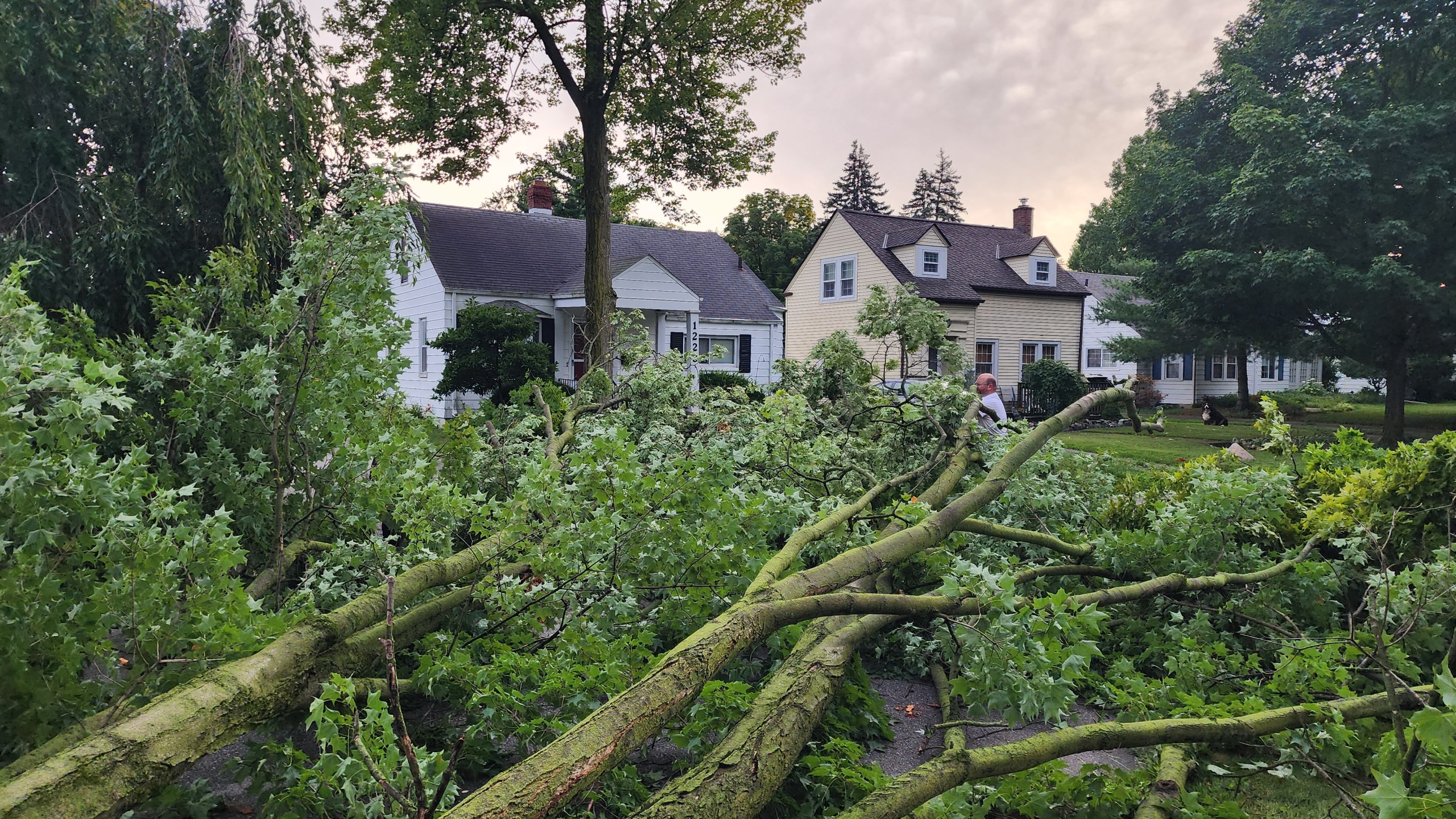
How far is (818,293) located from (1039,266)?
7.84m

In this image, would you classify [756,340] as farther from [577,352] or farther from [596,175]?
[596,175]

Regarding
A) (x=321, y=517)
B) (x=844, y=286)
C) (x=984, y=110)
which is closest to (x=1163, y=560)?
(x=321, y=517)

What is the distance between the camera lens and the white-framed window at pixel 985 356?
93.5 feet

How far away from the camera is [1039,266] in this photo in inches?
1172

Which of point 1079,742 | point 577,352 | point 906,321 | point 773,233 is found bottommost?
point 1079,742

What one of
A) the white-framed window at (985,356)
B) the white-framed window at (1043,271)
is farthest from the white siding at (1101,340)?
the white-framed window at (985,356)

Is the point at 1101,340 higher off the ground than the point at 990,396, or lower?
higher

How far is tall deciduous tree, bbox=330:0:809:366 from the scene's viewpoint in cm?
1538

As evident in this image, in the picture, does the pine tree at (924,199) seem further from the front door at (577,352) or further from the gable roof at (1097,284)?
the front door at (577,352)

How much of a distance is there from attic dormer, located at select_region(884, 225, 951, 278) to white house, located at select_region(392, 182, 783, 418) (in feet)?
14.6

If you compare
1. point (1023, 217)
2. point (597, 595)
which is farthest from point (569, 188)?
point (597, 595)

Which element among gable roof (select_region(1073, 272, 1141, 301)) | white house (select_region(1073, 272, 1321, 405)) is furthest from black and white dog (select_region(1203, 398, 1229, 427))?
gable roof (select_region(1073, 272, 1141, 301))

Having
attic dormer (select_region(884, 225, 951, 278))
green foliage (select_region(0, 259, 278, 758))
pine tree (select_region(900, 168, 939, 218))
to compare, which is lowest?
green foliage (select_region(0, 259, 278, 758))

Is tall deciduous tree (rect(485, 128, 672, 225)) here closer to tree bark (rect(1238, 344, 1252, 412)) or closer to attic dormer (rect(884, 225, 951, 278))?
attic dormer (rect(884, 225, 951, 278))
